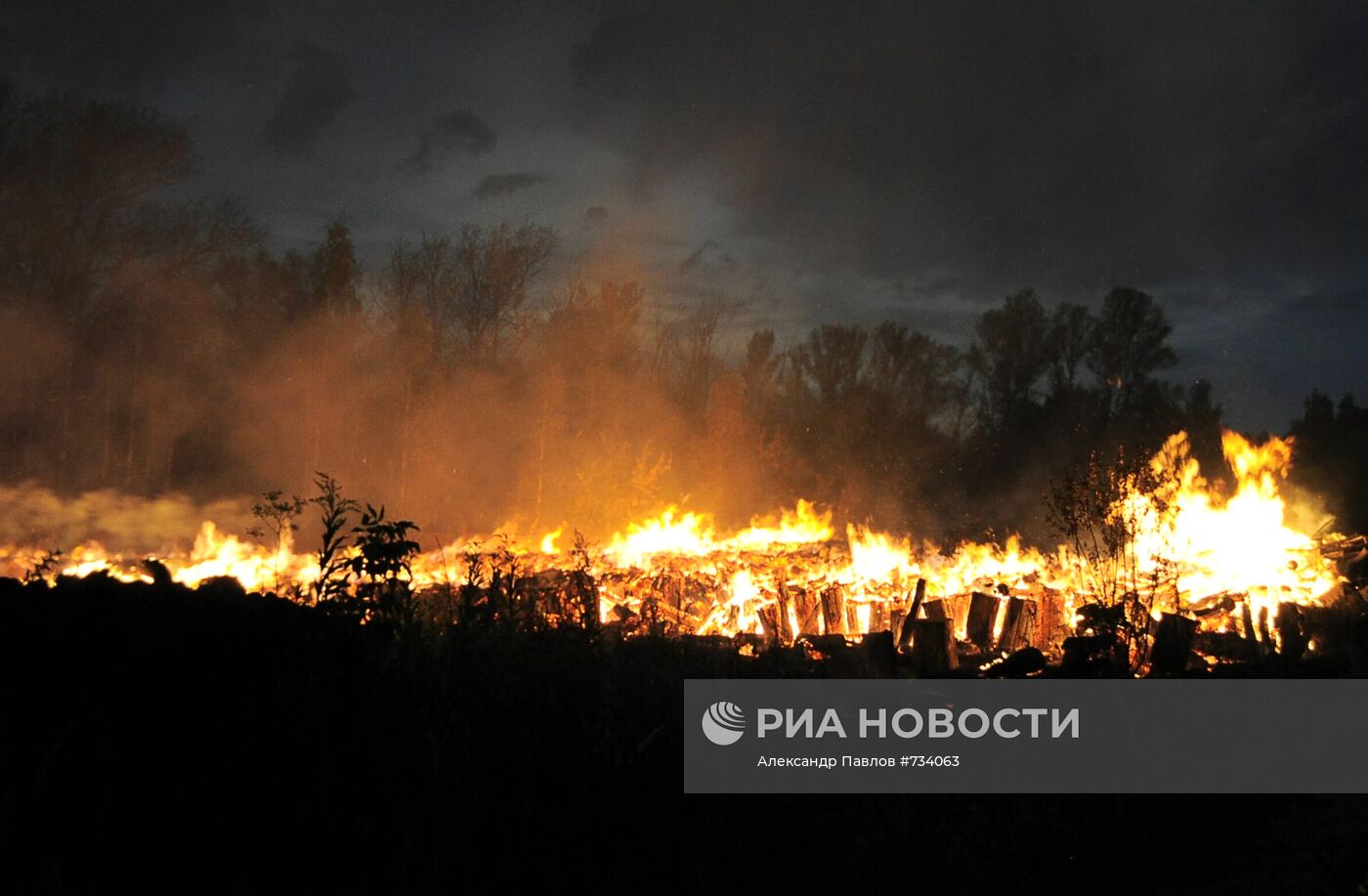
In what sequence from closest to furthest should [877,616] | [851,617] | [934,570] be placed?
[877,616]
[851,617]
[934,570]

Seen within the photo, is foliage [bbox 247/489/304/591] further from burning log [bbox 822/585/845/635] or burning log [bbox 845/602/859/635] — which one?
burning log [bbox 845/602/859/635]

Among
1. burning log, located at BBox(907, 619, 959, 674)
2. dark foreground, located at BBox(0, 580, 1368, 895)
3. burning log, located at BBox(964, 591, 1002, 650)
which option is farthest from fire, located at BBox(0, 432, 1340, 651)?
dark foreground, located at BBox(0, 580, 1368, 895)

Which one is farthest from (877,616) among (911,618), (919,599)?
(911,618)

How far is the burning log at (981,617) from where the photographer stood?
Answer: 965 centimetres

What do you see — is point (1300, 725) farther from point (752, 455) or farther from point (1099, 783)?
point (752, 455)

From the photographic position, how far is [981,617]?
9.70 metres

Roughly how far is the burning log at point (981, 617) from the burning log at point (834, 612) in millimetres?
1394

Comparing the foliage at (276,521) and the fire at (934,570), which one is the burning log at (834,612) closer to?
the fire at (934,570)

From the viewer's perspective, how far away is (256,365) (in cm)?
2391

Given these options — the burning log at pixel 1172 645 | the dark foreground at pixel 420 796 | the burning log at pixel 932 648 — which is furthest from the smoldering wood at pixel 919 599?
the dark foreground at pixel 420 796

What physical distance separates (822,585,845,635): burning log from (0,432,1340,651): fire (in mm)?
11

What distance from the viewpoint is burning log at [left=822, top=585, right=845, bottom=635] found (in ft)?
34.0

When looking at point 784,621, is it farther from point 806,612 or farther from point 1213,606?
point 1213,606

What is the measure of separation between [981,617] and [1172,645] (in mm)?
2109
